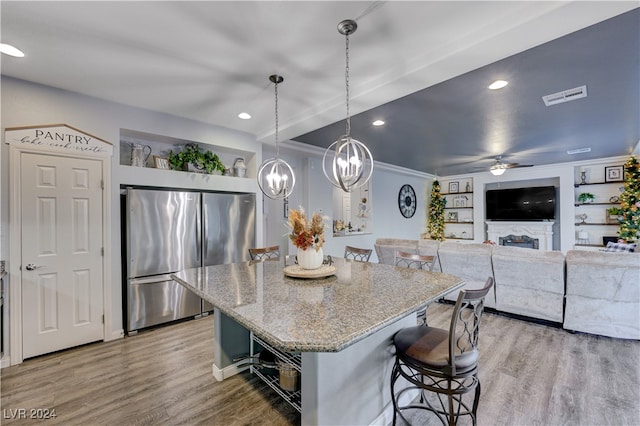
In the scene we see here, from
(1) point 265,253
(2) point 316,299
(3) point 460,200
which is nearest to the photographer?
(2) point 316,299

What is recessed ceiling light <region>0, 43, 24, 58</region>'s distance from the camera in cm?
215

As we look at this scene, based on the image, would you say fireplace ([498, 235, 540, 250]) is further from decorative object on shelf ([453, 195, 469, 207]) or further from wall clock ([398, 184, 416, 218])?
wall clock ([398, 184, 416, 218])

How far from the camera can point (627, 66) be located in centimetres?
237

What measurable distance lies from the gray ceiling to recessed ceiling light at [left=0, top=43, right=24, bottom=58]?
8cm

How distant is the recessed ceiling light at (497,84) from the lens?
2693 millimetres

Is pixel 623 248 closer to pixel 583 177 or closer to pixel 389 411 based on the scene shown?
pixel 583 177

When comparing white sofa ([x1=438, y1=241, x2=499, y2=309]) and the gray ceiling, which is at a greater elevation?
the gray ceiling

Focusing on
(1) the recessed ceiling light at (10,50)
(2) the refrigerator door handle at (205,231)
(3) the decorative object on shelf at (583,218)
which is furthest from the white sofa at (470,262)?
(1) the recessed ceiling light at (10,50)

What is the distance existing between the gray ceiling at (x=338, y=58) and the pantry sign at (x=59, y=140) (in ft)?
1.52

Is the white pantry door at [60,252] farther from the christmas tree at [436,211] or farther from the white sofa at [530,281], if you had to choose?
the christmas tree at [436,211]

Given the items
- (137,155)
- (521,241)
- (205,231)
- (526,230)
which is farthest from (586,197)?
(137,155)

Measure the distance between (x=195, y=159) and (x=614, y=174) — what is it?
859cm

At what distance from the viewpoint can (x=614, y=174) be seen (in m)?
6.12

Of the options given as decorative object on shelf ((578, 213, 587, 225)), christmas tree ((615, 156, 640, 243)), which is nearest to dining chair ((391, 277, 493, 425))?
christmas tree ((615, 156, 640, 243))
